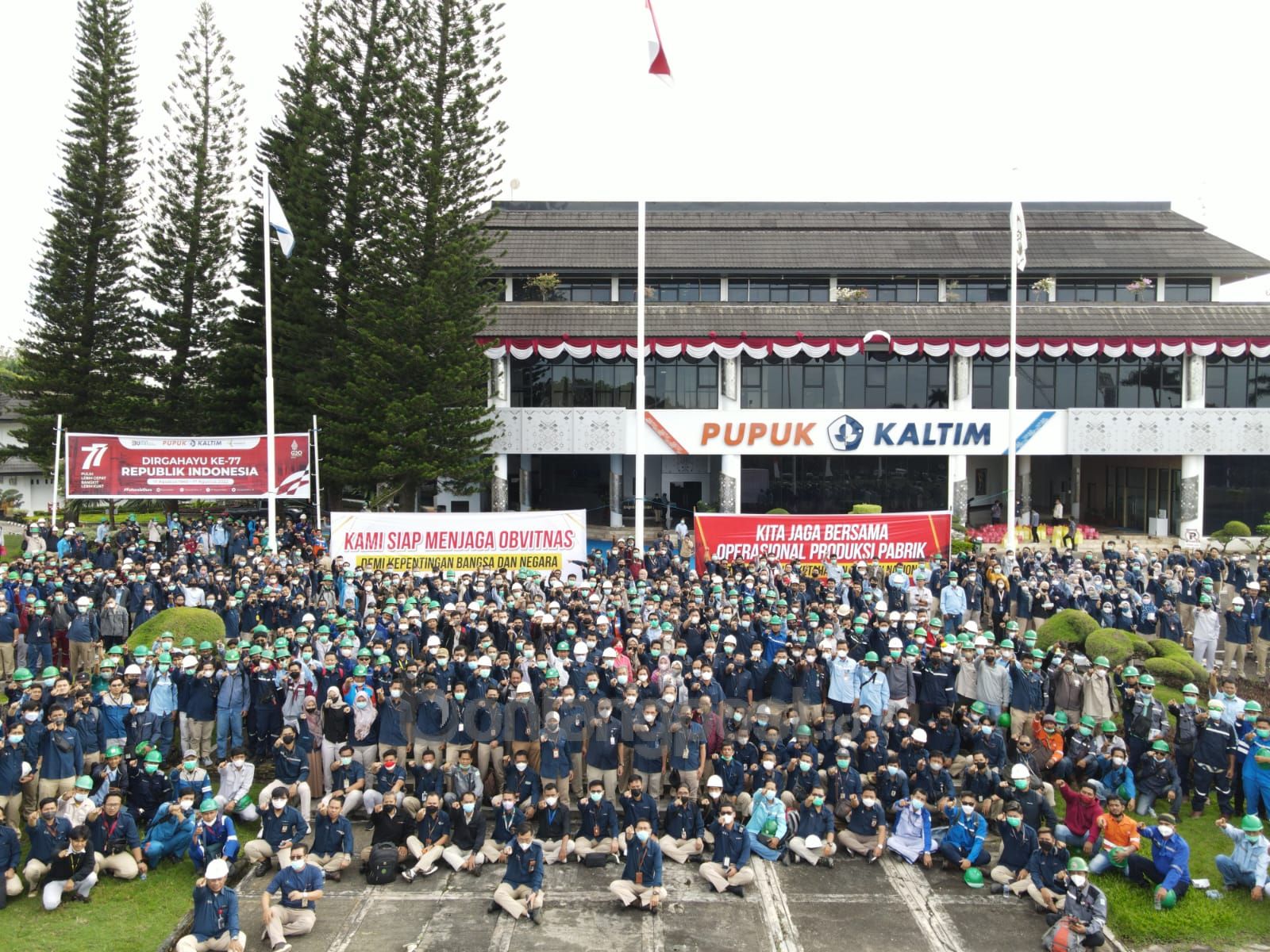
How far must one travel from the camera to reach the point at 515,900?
8.77 m

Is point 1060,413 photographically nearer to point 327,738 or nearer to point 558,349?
point 558,349

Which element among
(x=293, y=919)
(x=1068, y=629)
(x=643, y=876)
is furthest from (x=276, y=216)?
(x=1068, y=629)

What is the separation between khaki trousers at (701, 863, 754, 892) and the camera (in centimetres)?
917

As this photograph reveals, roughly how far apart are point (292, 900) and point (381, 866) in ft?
3.27

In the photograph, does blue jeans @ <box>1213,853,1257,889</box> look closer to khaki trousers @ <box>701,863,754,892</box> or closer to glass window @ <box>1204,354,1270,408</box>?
khaki trousers @ <box>701,863,754,892</box>

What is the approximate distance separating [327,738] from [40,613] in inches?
236

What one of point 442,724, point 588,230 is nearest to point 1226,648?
point 442,724

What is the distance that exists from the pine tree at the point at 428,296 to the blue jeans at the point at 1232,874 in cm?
1969

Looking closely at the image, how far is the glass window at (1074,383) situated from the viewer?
29578 millimetres

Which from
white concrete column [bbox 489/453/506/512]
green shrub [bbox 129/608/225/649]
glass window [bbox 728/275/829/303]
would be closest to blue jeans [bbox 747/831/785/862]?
green shrub [bbox 129/608/225/649]

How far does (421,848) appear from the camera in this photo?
374 inches

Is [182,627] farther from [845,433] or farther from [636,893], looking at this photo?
[845,433]

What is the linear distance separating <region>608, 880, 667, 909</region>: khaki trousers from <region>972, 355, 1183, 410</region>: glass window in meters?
24.0

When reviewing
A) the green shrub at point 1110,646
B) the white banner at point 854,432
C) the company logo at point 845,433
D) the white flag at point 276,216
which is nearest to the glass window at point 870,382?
the white banner at point 854,432
